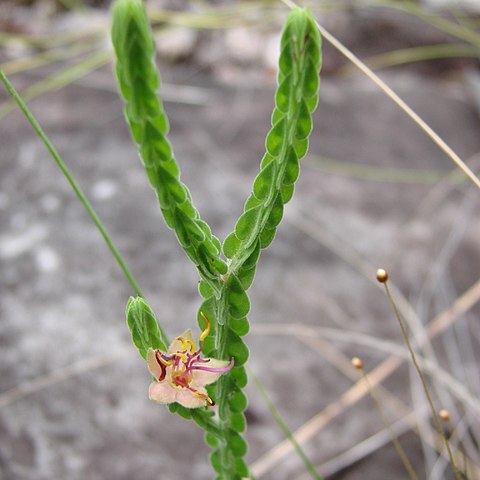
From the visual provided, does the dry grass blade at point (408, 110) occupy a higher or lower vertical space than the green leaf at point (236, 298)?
higher

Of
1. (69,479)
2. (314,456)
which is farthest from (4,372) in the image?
(314,456)

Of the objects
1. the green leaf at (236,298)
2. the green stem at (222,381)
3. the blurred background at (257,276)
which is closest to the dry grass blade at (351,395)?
the blurred background at (257,276)

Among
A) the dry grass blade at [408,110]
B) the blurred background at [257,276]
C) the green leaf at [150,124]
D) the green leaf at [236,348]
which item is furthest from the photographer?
the blurred background at [257,276]

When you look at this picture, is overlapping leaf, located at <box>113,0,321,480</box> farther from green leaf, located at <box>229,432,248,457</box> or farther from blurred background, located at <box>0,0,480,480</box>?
blurred background, located at <box>0,0,480,480</box>

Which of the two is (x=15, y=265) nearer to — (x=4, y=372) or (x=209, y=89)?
(x=4, y=372)

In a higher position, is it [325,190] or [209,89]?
[209,89]

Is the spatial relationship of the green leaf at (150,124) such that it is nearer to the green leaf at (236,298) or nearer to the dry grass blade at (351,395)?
the green leaf at (236,298)

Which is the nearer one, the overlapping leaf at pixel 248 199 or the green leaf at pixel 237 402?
the overlapping leaf at pixel 248 199
